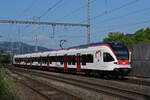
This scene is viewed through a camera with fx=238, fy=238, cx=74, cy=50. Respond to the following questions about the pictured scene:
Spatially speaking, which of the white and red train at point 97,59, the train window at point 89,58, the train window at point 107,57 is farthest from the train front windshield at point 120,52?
the train window at point 89,58

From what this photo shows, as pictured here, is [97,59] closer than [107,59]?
No

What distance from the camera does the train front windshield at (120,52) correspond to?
1938cm

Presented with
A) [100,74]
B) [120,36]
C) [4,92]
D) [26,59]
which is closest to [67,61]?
[100,74]

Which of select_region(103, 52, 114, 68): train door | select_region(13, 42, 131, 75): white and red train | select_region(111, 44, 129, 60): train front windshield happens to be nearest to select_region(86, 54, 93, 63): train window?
select_region(13, 42, 131, 75): white and red train

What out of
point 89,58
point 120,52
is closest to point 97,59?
point 89,58

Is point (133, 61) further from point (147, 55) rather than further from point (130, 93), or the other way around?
→ point (130, 93)

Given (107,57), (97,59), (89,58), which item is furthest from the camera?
(89,58)

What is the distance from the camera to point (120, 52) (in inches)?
773

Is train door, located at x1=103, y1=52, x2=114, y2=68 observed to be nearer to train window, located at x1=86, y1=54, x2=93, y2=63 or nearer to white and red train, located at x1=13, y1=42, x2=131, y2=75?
white and red train, located at x1=13, y1=42, x2=131, y2=75

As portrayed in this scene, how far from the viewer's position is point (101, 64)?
66.5ft

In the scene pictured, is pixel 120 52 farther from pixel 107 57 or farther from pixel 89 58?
pixel 89 58

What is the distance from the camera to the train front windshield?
19.4 metres

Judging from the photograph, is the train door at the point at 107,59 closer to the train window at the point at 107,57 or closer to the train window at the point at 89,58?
the train window at the point at 107,57

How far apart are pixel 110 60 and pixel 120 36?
224 feet
